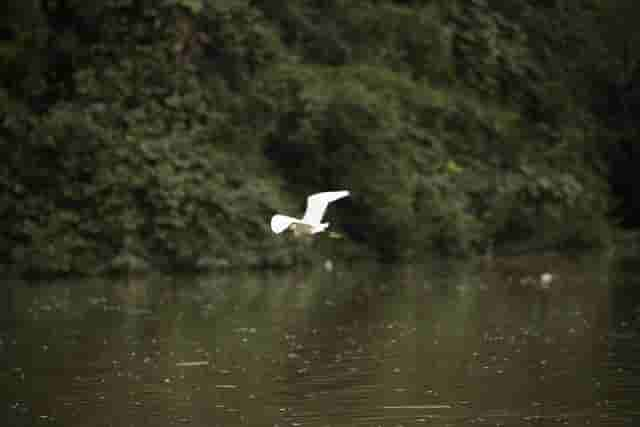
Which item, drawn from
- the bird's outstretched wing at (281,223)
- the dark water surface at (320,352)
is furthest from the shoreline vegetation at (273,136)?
the bird's outstretched wing at (281,223)

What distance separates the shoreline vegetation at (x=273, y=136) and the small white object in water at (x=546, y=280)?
11.4 feet

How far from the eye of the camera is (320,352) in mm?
14070

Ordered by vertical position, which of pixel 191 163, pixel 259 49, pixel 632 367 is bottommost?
pixel 632 367

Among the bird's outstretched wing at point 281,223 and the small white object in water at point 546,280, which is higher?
the bird's outstretched wing at point 281,223

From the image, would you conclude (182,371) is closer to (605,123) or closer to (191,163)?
(191,163)

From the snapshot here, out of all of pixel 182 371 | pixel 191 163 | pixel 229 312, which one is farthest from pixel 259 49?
pixel 182 371

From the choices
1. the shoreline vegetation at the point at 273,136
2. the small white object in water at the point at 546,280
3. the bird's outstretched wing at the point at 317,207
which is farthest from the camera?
the shoreline vegetation at the point at 273,136

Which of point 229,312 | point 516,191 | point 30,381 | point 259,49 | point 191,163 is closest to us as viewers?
point 30,381

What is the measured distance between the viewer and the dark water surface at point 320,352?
35.8 feet

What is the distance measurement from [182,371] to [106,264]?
936 centimetres

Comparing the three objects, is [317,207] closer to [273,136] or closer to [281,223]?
[281,223]

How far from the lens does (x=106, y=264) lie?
72.1ft

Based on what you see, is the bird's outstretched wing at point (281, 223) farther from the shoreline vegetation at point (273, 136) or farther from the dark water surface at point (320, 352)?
the shoreline vegetation at point (273, 136)

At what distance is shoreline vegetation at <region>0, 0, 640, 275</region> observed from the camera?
22.7 metres
